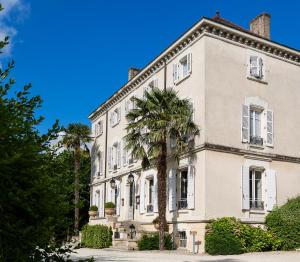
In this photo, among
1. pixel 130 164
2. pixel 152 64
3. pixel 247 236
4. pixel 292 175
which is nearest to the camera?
pixel 247 236

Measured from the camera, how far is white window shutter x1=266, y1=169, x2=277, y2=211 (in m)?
21.3

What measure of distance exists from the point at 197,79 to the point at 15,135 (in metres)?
16.9

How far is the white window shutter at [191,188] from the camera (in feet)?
66.8

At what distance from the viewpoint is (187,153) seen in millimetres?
21250

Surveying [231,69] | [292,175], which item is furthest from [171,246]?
[231,69]

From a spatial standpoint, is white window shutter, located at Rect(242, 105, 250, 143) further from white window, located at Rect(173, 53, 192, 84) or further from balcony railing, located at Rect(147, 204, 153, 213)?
balcony railing, located at Rect(147, 204, 153, 213)

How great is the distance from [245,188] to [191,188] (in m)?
2.36

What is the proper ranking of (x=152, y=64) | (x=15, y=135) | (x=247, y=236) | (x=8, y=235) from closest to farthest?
(x=8, y=235) → (x=15, y=135) → (x=247, y=236) → (x=152, y=64)

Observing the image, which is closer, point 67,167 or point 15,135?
point 15,135

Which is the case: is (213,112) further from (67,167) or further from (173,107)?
(67,167)

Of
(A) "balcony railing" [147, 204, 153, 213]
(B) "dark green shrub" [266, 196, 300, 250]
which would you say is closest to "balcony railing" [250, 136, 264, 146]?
(B) "dark green shrub" [266, 196, 300, 250]

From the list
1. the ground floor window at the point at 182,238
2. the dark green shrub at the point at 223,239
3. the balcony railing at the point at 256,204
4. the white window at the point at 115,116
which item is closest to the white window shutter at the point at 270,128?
the balcony railing at the point at 256,204

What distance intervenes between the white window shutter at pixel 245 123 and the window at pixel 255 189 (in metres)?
1.57

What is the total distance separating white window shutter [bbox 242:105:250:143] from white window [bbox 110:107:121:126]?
37.3ft
